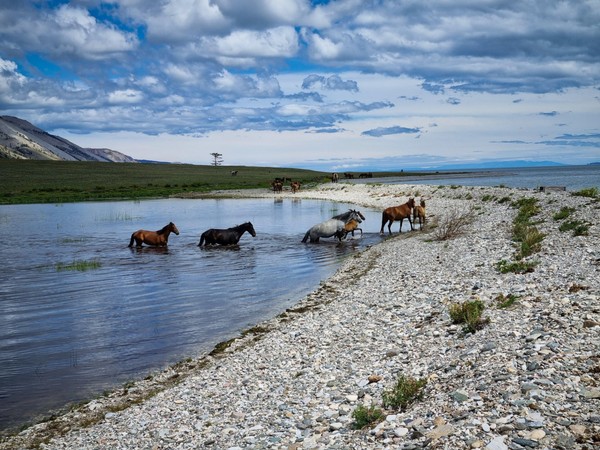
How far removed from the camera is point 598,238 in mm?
18672

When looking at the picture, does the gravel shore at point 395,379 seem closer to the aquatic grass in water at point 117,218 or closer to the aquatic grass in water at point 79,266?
the aquatic grass in water at point 79,266

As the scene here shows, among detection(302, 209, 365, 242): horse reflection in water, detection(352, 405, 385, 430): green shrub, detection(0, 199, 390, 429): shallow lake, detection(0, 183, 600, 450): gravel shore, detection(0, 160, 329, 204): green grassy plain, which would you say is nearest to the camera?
detection(0, 183, 600, 450): gravel shore

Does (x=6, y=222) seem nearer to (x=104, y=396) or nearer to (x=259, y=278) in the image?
(x=259, y=278)

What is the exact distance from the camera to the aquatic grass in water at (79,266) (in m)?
25.1

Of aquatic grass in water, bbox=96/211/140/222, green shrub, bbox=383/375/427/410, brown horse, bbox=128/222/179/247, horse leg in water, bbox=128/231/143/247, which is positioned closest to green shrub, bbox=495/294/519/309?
green shrub, bbox=383/375/427/410

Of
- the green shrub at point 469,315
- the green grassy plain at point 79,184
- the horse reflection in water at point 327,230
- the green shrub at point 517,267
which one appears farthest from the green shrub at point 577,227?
the green grassy plain at point 79,184

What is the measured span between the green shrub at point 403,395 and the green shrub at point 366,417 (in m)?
0.27

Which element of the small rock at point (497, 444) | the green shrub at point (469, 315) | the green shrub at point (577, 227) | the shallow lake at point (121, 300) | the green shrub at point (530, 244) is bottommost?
the shallow lake at point (121, 300)

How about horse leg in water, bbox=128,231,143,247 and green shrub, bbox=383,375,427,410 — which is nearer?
green shrub, bbox=383,375,427,410

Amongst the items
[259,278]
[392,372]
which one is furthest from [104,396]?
[259,278]

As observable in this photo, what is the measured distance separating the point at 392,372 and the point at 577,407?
3311 mm

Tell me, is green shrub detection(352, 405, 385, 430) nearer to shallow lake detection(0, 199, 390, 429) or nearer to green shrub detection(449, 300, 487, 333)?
green shrub detection(449, 300, 487, 333)

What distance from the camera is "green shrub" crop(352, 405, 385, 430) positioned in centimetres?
744

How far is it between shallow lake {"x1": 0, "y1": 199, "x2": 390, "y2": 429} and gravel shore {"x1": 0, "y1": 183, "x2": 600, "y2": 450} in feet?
4.14
